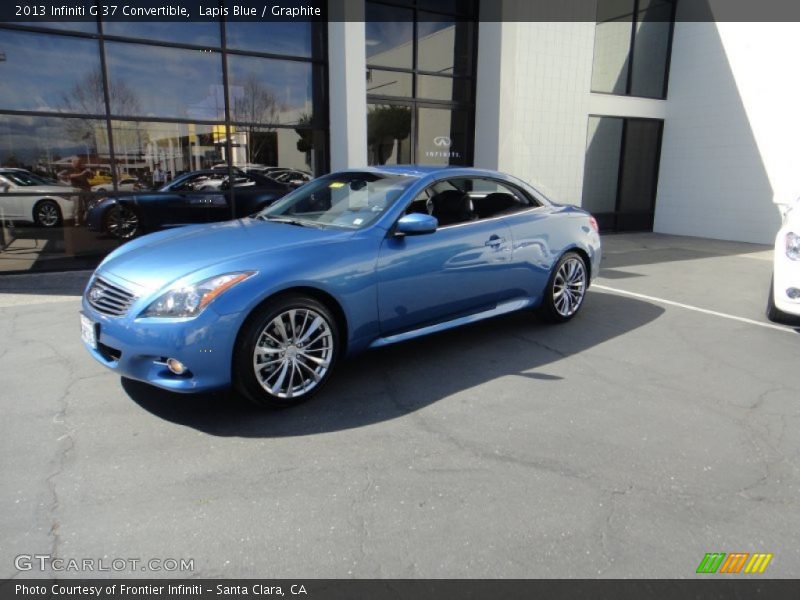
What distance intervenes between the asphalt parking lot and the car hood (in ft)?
2.84

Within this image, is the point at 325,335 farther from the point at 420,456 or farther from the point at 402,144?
the point at 402,144

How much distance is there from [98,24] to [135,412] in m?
7.07

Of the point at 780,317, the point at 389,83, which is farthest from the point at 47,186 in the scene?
the point at 780,317

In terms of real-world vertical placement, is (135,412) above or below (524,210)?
below

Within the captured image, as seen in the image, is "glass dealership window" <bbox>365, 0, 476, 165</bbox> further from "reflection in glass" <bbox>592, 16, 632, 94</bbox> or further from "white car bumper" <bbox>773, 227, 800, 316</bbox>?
"white car bumper" <bbox>773, 227, 800, 316</bbox>

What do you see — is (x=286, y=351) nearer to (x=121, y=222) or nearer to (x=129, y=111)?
(x=121, y=222)

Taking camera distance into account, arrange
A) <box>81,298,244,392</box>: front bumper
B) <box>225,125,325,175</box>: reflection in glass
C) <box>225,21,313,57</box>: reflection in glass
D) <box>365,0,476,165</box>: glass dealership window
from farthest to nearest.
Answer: <box>365,0,476,165</box>: glass dealership window → <box>225,125,325,175</box>: reflection in glass → <box>225,21,313,57</box>: reflection in glass → <box>81,298,244,392</box>: front bumper

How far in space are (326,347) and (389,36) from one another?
8.54 m

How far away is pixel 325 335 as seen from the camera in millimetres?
3664

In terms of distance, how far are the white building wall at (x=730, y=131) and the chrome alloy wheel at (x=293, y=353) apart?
38.6 feet

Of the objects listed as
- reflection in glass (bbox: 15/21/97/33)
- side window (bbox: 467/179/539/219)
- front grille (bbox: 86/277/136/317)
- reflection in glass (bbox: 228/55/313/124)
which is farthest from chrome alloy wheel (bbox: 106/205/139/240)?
side window (bbox: 467/179/539/219)

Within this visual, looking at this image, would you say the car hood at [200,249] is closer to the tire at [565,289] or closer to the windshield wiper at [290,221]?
the windshield wiper at [290,221]

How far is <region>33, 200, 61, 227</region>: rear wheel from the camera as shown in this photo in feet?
26.3
